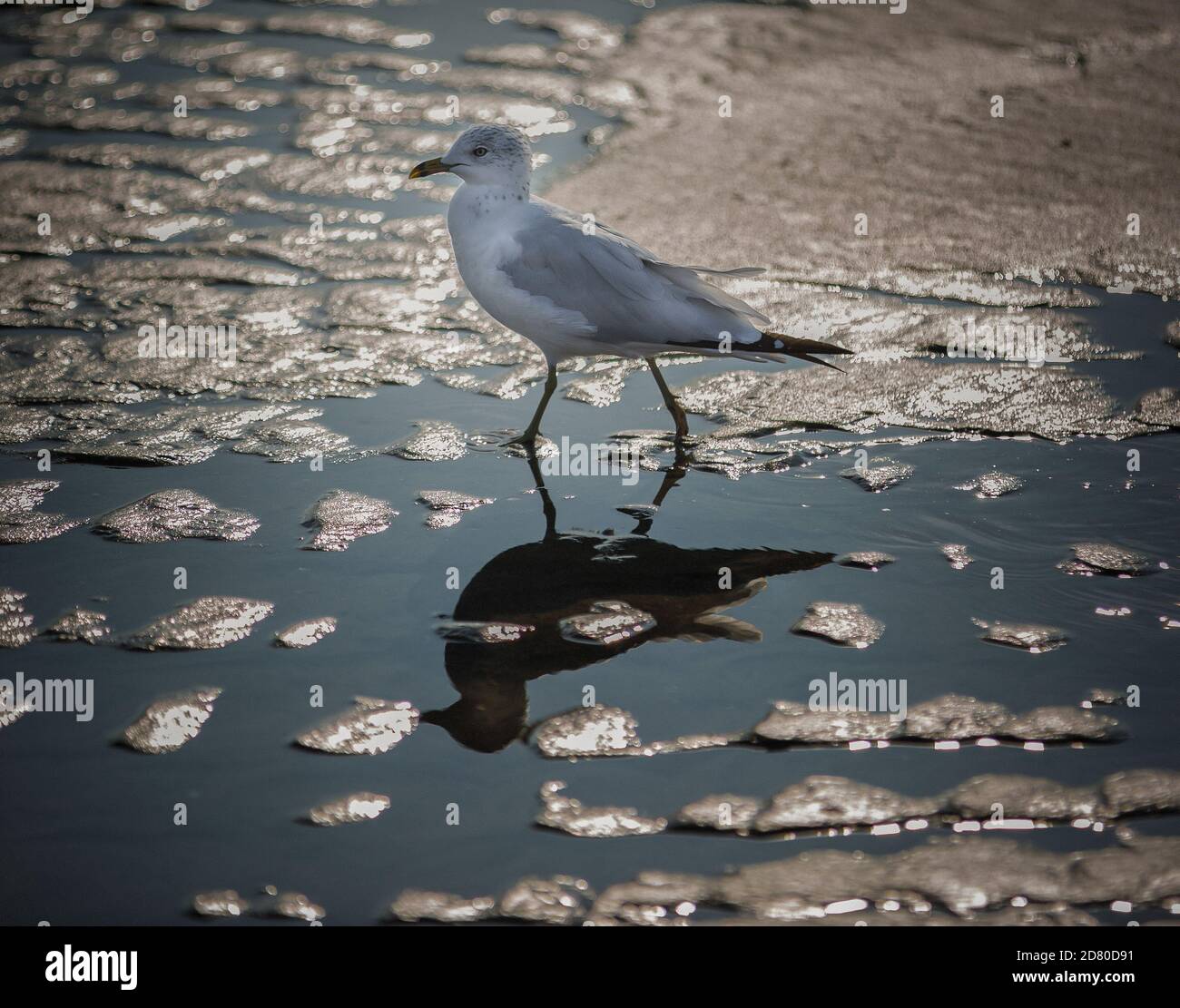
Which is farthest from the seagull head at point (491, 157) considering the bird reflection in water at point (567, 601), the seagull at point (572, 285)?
the bird reflection in water at point (567, 601)

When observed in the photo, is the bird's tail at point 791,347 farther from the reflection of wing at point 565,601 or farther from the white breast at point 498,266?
the reflection of wing at point 565,601

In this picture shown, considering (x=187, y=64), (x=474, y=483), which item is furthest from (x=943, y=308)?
(x=187, y=64)

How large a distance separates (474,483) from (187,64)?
5801 millimetres

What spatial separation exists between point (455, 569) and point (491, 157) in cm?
180

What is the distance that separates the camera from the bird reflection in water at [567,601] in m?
3.55

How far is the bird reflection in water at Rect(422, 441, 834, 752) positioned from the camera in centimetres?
355

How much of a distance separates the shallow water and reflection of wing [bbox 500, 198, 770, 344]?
47cm

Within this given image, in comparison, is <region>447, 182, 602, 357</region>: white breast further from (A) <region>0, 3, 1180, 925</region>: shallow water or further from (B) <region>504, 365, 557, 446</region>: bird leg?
(A) <region>0, 3, 1180, 925</region>: shallow water

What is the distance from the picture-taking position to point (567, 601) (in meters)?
4.04

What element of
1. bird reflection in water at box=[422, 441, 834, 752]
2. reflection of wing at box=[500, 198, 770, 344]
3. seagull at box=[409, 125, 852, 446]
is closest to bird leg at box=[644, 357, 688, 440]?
seagull at box=[409, 125, 852, 446]

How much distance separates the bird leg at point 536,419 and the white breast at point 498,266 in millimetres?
111

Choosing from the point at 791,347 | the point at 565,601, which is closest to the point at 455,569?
the point at 565,601

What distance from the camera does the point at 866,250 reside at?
6602mm

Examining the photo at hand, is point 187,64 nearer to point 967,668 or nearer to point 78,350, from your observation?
point 78,350
